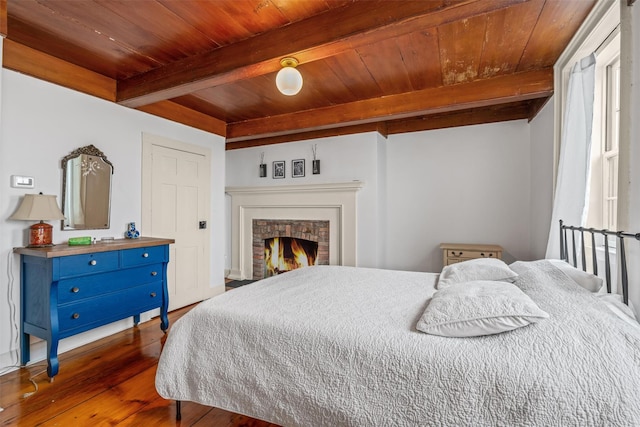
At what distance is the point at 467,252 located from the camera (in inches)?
137

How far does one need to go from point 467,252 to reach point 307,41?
2.77 m

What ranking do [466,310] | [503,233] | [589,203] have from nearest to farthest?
[466,310] < [589,203] < [503,233]

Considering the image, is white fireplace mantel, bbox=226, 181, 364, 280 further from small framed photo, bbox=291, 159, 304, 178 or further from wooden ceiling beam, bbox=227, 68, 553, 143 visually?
wooden ceiling beam, bbox=227, 68, 553, 143

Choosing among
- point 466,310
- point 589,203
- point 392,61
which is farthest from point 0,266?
point 589,203

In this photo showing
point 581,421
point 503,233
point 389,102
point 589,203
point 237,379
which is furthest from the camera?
point 503,233

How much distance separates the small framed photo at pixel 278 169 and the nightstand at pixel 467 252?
2364mm

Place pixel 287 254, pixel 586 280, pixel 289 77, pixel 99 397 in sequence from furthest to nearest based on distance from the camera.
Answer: pixel 287 254 → pixel 289 77 → pixel 99 397 → pixel 586 280

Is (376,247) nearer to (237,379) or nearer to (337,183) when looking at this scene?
(337,183)

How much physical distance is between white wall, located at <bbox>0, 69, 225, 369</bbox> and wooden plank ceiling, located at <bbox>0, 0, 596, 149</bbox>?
13 cm

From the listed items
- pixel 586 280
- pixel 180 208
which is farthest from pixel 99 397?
pixel 586 280

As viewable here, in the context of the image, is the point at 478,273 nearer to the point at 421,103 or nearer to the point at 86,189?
the point at 421,103

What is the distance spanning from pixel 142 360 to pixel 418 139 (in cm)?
374

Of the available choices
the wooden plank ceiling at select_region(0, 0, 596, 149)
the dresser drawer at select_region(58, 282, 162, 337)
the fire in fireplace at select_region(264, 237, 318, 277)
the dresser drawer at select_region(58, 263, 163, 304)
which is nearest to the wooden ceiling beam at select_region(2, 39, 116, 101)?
the wooden plank ceiling at select_region(0, 0, 596, 149)

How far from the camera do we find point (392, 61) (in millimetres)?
2475
